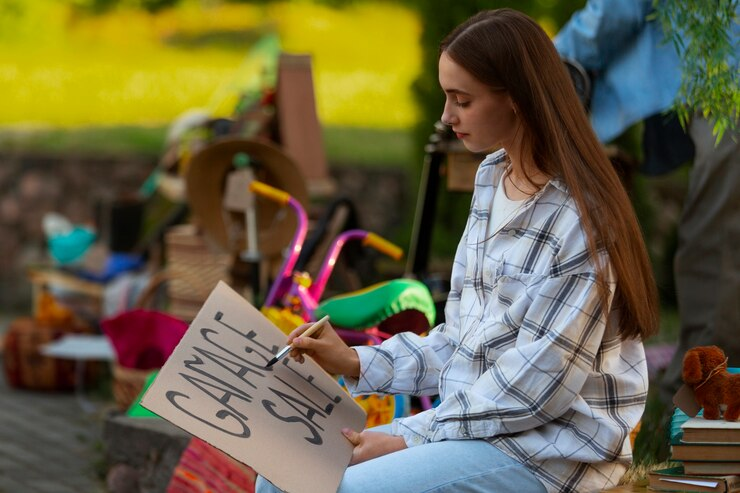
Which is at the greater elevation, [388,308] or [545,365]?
[545,365]

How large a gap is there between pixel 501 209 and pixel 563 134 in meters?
0.21

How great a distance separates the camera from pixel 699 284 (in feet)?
13.7

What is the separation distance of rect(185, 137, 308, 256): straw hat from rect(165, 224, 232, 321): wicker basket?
23 cm

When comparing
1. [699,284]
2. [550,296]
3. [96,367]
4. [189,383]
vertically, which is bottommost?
[96,367]

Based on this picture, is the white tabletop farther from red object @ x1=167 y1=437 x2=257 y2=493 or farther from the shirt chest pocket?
the shirt chest pocket

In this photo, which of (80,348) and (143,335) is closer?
(143,335)

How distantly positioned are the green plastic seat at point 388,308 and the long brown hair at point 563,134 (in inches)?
51.0

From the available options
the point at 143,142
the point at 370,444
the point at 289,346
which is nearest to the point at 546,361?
the point at 370,444

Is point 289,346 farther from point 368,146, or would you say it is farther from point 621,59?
point 368,146

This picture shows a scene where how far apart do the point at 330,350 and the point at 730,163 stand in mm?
2050

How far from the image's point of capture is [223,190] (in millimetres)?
5359

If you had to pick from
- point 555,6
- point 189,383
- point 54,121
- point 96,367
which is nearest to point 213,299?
point 189,383

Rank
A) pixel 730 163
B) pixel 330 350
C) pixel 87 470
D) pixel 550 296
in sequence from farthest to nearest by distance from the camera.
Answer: pixel 87 470
pixel 730 163
pixel 330 350
pixel 550 296

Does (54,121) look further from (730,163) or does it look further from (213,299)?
(213,299)
